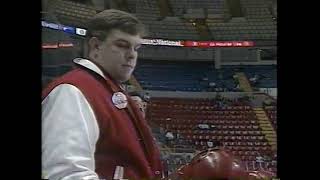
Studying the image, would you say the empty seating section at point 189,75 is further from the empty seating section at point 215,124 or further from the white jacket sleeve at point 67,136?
the white jacket sleeve at point 67,136

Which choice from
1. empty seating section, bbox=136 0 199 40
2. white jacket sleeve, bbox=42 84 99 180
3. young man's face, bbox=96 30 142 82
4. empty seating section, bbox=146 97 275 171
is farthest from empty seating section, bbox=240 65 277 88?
white jacket sleeve, bbox=42 84 99 180

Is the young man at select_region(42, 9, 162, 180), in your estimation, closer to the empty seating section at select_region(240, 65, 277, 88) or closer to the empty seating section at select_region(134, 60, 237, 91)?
the empty seating section at select_region(134, 60, 237, 91)

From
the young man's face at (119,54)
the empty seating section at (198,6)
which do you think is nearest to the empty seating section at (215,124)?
the young man's face at (119,54)

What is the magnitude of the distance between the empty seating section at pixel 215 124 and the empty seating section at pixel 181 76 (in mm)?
53

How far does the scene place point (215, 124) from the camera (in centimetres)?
203

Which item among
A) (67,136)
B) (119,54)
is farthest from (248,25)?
(67,136)

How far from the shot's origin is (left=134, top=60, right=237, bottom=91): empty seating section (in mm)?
2055

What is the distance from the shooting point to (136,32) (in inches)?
81.9

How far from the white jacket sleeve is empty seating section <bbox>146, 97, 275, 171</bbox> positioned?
0.24 m

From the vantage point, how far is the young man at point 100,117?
1.99 m

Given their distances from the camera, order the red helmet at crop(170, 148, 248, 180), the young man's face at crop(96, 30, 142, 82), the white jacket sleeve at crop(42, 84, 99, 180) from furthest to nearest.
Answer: the young man's face at crop(96, 30, 142, 82) → the white jacket sleeve at crop(42, 84, 99, 180) → the red helmet at crop(170, 148, 248, 180)
